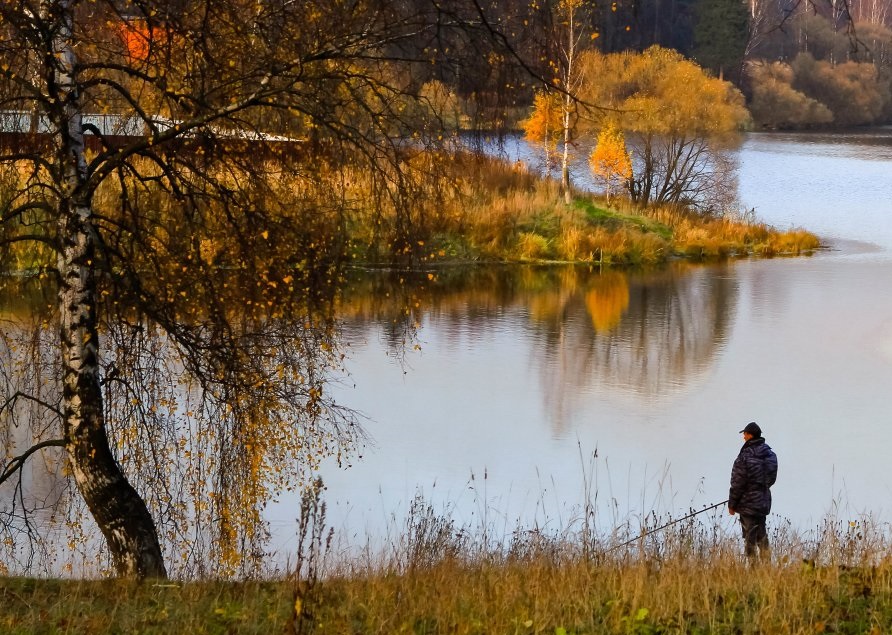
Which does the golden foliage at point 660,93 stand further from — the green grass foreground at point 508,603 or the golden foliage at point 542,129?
the green grass foreground at point 508,603

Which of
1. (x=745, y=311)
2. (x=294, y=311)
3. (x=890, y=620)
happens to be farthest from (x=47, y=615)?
(x=745, y=311)

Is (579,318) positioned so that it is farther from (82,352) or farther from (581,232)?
(82,352)

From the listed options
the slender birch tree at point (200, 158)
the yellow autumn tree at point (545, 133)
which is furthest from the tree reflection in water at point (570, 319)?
the yellow autumn tree at point (545, 133)

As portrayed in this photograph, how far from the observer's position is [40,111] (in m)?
6.25

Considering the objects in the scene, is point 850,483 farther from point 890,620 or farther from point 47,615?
point 47,615

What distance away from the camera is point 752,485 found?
751 centimetres

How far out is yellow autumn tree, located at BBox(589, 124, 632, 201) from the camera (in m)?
27.5

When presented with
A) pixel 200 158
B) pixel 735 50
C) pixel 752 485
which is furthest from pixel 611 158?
pixel 200 158

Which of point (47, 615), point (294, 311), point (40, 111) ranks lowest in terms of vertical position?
point (47, 615)

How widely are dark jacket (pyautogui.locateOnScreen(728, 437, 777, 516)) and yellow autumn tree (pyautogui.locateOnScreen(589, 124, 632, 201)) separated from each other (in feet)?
65.9

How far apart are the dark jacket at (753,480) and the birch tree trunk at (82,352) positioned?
3636mm

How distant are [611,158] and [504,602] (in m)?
23.7

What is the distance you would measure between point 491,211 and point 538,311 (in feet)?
17.5

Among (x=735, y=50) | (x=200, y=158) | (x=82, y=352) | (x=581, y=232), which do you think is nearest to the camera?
(x=82, y=352)
